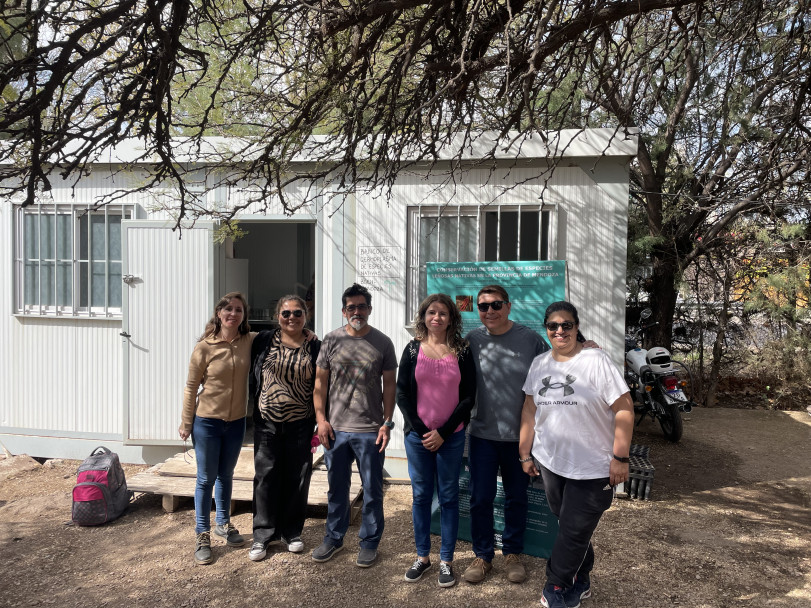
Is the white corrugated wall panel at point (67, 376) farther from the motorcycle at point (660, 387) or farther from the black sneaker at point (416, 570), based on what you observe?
the motorcycle at point (660, 387)

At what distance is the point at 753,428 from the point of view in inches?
314

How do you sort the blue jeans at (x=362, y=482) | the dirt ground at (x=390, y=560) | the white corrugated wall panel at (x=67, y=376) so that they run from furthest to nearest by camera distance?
the white corrugated wall panel at (x=67, y=376)
the blue jeans at (x=362, y=482)
the dirt ground at (x=390, y=560)

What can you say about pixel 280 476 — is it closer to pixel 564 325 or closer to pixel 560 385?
pixel 560 385

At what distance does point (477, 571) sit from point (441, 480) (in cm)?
54

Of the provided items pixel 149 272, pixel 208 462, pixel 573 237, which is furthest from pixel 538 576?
pixel 149 272

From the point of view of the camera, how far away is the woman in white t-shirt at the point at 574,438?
2938 millimetres

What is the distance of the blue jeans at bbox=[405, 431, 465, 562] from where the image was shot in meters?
3.52

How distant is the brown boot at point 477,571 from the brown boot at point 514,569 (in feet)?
0.33

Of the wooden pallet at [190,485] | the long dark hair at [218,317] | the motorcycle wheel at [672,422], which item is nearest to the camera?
the long dark hair at [218,317]

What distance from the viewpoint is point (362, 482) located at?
372 cm

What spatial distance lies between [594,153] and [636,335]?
4.43 m

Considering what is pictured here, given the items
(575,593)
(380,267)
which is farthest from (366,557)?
(380,267)

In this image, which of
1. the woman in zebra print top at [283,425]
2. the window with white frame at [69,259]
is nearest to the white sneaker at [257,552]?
the woman in zebra print top at [283,425]

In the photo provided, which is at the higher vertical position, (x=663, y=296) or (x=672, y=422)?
(x=663, y=296)
